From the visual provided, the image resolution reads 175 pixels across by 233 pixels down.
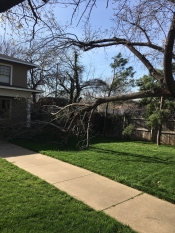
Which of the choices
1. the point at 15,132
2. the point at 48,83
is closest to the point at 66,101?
the point at 48,83

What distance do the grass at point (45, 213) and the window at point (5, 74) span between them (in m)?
12.8

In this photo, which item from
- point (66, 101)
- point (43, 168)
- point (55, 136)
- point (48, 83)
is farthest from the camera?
point (48, 83)

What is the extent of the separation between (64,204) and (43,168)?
8.50ft

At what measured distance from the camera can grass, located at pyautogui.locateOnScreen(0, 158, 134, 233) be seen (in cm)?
313

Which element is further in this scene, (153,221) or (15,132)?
(15,132)

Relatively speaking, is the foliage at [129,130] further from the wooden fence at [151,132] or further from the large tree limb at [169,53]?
the large tree limb at [169,53]

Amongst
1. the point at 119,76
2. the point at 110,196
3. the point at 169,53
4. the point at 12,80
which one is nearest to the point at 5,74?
the point at 12,80

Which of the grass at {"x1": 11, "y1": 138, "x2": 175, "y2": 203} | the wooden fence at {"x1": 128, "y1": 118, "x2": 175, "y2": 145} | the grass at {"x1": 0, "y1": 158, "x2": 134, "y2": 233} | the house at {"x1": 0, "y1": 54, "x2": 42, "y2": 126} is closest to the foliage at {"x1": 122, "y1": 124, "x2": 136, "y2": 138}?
the wooden fence at {"x1": 128, "y1": 118, "x2": 175, "y2": 145}

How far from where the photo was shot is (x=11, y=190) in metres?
4.38

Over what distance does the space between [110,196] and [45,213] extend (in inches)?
59.7

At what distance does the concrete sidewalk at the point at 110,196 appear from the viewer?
352 centimetres

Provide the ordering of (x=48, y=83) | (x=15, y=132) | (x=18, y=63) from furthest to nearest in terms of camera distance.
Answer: (x=48, y=83), (x=18, y=63), (x=15, y=132)

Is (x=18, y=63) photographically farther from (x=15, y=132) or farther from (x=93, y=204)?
(x=93, y=204)

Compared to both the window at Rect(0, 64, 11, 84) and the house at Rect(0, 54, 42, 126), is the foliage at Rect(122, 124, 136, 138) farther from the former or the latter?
the window at Rect(0, 64, 11, 84)
